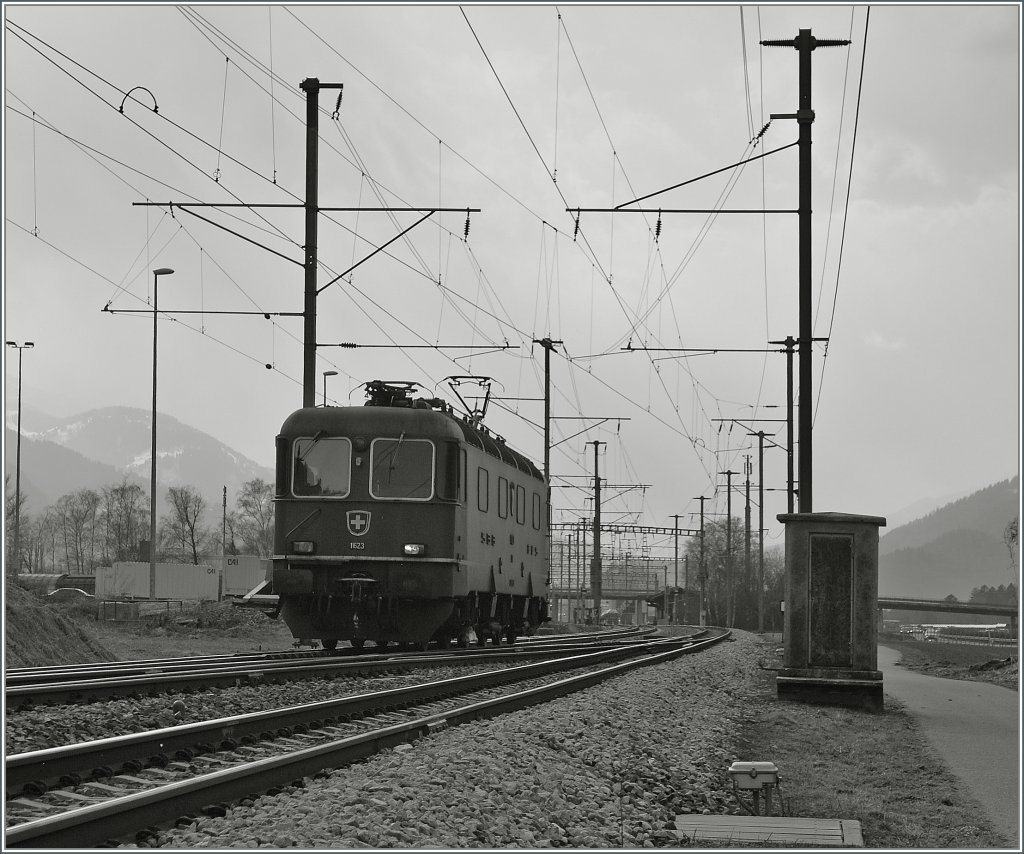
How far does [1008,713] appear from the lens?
1553 centimetres

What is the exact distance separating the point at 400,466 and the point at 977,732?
9.24 meters

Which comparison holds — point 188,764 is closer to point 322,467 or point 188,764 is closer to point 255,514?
point 322,467

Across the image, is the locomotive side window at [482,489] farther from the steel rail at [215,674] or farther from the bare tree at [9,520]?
the bare tree at [9,520]

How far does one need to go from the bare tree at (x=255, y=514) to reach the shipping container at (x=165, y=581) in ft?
242

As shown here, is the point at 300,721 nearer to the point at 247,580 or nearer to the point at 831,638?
the point at 831,638

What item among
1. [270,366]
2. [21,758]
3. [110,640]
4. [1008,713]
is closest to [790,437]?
[270,366]

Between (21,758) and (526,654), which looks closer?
(21,758)

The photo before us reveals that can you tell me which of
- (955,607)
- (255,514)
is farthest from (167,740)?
(255,514)

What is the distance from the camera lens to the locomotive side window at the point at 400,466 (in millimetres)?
19531

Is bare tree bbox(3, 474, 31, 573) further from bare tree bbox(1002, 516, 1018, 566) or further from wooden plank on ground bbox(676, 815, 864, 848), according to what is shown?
bare tree bbox(1002, 516, 1018, 566)

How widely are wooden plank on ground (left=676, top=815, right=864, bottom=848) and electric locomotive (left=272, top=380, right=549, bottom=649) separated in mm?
11512

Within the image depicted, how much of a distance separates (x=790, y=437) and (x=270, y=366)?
1723cm

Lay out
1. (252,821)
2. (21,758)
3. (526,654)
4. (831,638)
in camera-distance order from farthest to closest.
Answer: (526,654), (831,638), (21,758), (252,821)

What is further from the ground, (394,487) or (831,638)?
(394,487)
